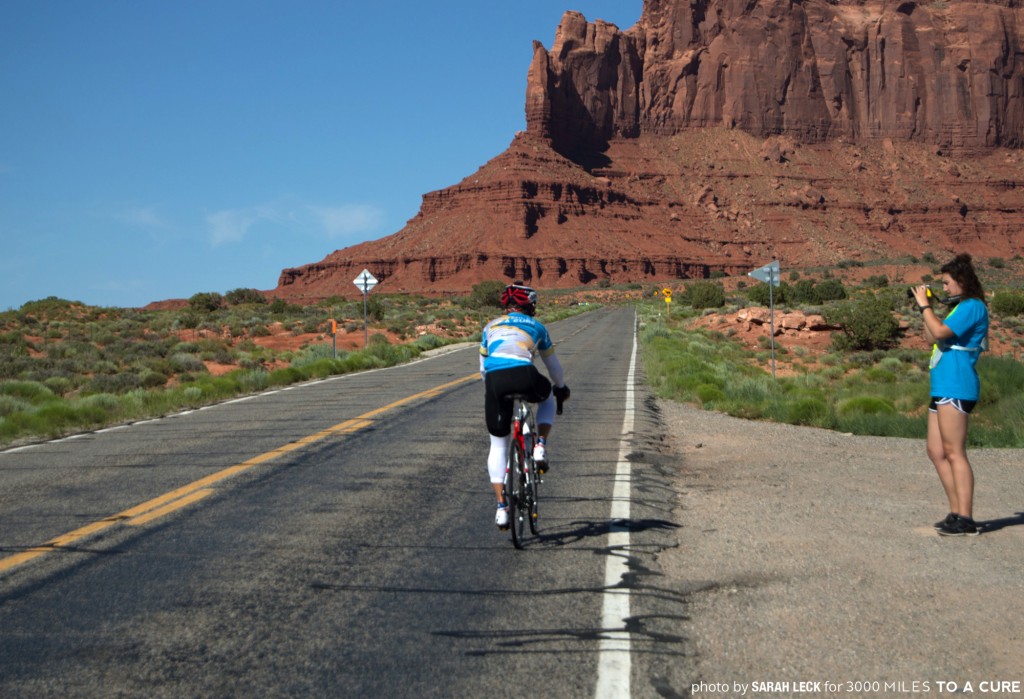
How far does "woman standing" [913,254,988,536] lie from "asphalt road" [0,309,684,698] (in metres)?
2.12

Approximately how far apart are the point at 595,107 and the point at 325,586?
181090mm

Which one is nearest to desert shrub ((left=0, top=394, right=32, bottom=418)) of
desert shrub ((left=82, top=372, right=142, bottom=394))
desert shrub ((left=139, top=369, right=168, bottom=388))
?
desert shrub ((left=82, top=372, right=142, bottom=394))

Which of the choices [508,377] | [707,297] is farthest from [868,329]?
[707,297]

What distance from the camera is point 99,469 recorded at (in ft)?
34.0

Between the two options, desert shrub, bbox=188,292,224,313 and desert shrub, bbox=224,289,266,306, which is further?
desert shrub, bbox=224,289,266,306

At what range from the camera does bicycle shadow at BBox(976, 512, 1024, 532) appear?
7816 mm

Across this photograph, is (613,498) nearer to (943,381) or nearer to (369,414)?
(943,381)

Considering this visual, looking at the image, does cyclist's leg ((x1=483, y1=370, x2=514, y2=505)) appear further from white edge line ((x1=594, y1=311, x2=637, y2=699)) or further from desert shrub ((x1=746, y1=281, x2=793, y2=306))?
desert shrub ((x1=746, y1=281, x2=793, y2=306))

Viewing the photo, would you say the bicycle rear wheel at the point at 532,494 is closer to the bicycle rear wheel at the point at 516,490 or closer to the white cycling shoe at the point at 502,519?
the bicycle rear wheel at the point at 516,490

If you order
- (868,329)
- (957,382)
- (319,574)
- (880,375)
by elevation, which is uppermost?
(957,382)

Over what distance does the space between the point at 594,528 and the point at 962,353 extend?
9.88 ft

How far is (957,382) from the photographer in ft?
24.4

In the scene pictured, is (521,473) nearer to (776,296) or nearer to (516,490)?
(516,490)

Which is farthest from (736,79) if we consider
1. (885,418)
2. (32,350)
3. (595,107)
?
(885,418)
